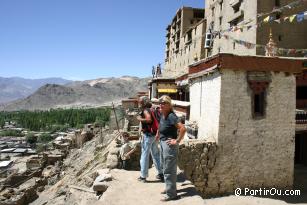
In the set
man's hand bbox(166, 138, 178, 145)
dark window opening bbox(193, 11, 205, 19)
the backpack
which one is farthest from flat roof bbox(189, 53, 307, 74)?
dark window opening bbox(193, 11, 205, 19)

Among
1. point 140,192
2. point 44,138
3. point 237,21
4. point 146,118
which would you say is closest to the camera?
point 140,192

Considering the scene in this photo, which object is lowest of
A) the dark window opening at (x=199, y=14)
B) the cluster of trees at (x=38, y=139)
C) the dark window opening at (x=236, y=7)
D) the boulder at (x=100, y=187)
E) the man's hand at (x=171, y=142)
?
the cluster of trees at (x=38, y=139)

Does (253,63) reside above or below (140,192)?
above

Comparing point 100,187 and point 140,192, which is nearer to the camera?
point 140,192

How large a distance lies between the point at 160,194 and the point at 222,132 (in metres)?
5.13

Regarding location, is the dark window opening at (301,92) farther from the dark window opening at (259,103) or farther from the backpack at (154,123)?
the backpack at (154,123)

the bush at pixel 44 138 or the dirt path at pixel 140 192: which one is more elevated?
the dirt path at pixel 140 192

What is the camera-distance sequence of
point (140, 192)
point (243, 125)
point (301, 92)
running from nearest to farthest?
point (140, 192)
point (243, 125)
point (301, 92)

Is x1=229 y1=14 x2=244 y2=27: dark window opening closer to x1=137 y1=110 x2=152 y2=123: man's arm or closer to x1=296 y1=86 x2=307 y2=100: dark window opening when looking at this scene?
x1=296 y1=86 x2=307 y2=100: dark window opening

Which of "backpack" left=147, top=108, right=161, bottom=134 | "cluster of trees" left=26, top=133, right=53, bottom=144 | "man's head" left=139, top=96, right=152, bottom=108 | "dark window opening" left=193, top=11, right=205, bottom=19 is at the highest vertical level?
"dark window opening" left=193, top=11, right=205, bottom=19

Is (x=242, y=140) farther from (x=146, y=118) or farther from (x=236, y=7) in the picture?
(x=236, y=7)

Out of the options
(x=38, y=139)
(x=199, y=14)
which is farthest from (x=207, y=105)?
(x=38, y=139)

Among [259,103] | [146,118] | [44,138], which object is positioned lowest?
[44,138]

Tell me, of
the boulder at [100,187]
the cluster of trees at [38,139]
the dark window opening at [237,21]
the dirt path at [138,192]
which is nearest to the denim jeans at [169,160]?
the dirt path at [138,192]
